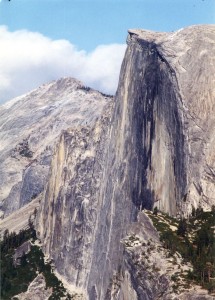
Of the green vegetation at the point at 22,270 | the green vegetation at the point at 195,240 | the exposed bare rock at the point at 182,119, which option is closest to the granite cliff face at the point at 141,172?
the exposed bare rock at the point at 182,119

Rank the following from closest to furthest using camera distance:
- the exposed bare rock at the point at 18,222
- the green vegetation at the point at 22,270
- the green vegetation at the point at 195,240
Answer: the green vegetation at the point at 195,240, the green vegetation at the point at 22,270, the exposed bare rock at the point at 18,222

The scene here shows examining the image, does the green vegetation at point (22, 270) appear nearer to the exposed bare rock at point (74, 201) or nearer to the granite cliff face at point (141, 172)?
the exposed bare rock at point (74, 201)

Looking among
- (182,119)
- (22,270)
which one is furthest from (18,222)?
(182,119)

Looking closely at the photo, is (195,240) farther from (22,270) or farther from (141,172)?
(22,270)

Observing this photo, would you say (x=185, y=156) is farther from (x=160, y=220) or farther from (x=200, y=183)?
(x=160, y=220)

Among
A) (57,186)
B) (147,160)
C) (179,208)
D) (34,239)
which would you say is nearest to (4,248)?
(34,239)

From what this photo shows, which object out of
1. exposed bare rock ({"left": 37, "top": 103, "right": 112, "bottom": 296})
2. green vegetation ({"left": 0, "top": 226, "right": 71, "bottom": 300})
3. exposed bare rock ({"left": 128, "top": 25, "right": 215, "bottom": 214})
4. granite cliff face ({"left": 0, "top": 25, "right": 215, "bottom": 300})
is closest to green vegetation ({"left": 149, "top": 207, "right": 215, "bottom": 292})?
granite cliff face ({"left": 0, "top": 25, "right": 215, "bottom": 300})
